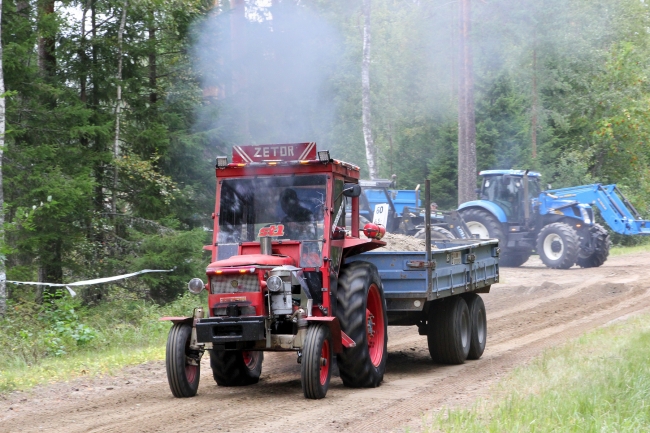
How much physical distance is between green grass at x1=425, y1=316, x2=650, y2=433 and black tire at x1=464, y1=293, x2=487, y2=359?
62.0 inches

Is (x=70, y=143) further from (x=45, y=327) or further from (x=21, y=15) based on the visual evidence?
(x=45, y=327)

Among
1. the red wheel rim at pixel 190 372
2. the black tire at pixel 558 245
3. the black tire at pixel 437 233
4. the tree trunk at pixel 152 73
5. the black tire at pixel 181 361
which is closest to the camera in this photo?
the black tire at pixel 181 361

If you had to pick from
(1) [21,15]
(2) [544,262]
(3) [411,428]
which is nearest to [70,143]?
(1) [21,15]

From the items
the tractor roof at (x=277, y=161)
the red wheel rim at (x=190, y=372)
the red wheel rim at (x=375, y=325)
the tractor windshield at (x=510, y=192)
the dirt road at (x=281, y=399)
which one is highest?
the tractor windshield at (x=510, y=192)

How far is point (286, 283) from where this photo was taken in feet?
27.3

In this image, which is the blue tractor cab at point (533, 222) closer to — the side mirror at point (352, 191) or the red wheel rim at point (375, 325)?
the red wheel rim at point (375, 325)

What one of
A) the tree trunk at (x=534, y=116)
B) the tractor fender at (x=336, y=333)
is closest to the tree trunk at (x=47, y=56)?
the tractor fender at (x=336, y=333)

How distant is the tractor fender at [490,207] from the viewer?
2488 cm

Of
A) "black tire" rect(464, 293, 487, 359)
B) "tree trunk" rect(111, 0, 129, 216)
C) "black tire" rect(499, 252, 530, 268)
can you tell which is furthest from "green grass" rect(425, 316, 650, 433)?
"black tire" rect(499, 252, 530, 268)

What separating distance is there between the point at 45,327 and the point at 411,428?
790 centimetres

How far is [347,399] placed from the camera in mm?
8281

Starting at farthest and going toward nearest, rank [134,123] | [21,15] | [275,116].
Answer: [275,116] < [134,123] < [21,15]

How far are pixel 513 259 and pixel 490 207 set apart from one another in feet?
6.43

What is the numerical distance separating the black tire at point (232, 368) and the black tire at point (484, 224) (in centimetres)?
1624
